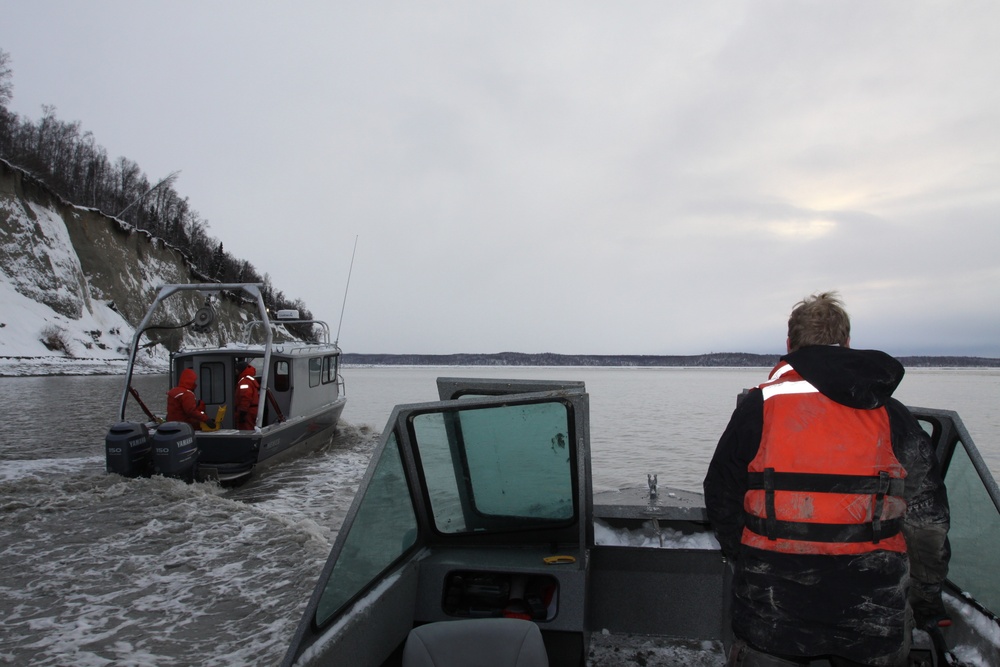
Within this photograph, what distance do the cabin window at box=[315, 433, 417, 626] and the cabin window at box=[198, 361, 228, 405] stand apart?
32.4 feet

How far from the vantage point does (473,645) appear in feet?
7.27

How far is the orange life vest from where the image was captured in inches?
78.0

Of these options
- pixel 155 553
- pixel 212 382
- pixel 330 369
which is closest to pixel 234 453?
pixel 212 382

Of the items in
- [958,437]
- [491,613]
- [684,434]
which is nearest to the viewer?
[958,437]

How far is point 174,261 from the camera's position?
1912 inches

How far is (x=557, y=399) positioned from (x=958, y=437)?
189cm

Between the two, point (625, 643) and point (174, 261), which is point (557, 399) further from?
point (174, 261)

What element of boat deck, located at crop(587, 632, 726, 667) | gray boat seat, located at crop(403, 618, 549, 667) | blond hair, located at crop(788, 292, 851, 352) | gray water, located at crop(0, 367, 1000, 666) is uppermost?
blond hair, located at crop(788, 292, 851, 352)

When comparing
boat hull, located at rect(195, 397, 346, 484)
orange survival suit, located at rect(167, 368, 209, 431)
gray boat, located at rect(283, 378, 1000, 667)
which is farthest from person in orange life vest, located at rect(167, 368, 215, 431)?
gray boat, located at rect(283, 378, 1000, 667)

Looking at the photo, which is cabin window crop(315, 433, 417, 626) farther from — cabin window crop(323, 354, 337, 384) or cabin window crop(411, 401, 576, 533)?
cabin window crop(323, 354, 337, 384)

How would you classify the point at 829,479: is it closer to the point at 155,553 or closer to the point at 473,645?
the point at 473,645

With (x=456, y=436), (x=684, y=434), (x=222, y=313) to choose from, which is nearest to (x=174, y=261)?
(x=222, y=313)

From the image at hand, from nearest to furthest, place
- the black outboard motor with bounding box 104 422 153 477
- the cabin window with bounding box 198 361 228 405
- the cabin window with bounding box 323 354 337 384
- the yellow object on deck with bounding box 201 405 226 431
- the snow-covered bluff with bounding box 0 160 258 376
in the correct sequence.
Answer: the black outboard motor with bounding box 104 422 153 477 < the yellow object on deck with bounding box 201 405 226 431 < the cabin window with bounding box 198 361 228 405 < the cabin window with bounding box 323 354 337 384 < the snow-covered bluff with bounding box 0 160 258 376

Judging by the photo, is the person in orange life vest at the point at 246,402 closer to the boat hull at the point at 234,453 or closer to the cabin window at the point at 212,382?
the boat hull at the point at 234,453
